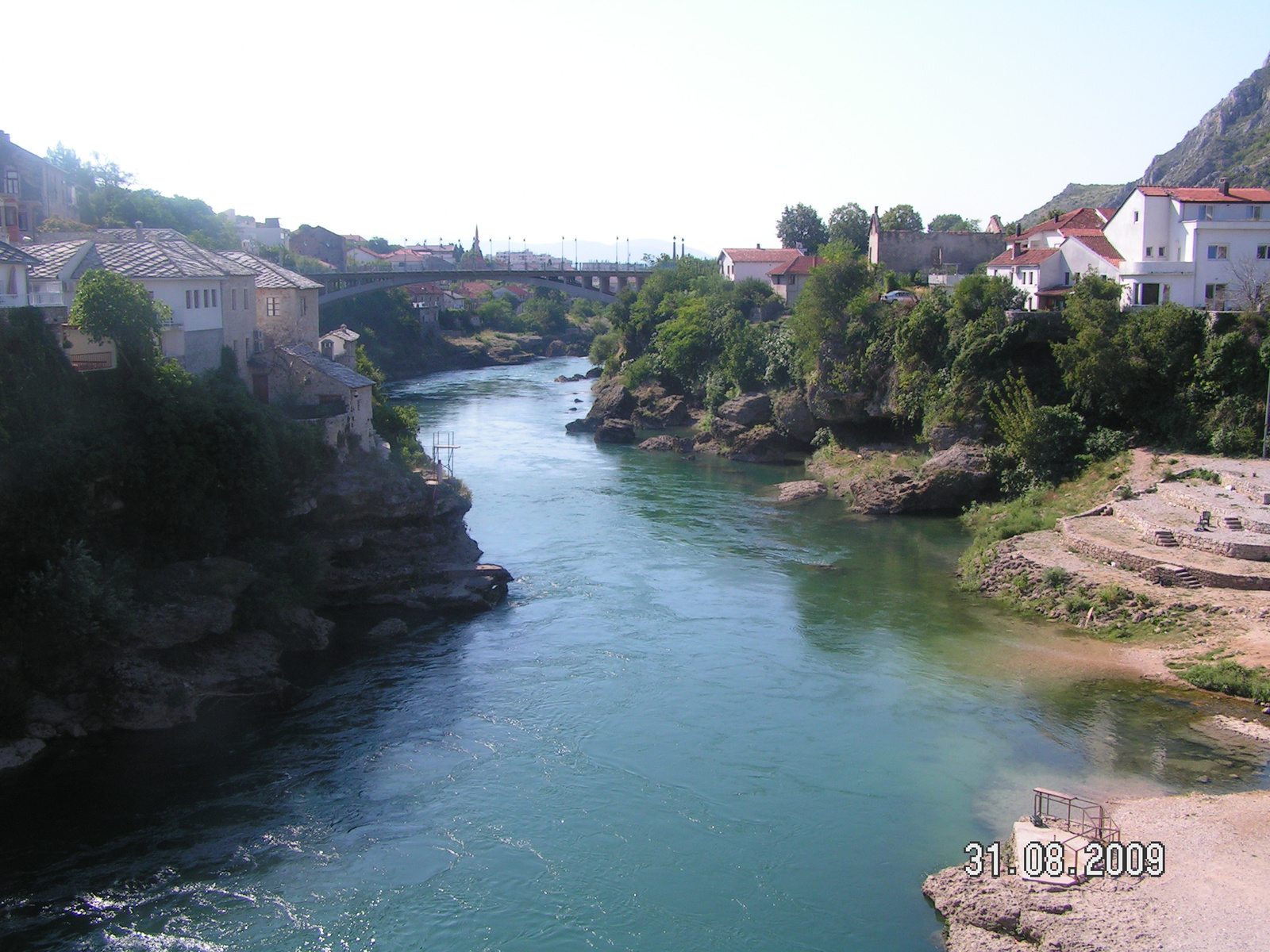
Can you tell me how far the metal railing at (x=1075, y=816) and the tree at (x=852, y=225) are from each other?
5777cm

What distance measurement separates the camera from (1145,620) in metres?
25.5

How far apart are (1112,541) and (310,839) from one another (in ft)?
72.2

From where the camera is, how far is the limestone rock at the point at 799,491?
4188 cm

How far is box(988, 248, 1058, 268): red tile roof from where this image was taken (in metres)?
43.9

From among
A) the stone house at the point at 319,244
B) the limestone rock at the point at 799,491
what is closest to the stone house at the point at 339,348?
the limestone rock at the point at 799,491

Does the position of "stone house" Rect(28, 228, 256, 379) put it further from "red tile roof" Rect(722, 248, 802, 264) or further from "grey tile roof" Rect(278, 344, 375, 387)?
"red tile roof" Rect(722, 248, 802, 264)

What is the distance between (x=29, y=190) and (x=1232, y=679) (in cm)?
5130

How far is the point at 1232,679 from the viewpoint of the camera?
72.9 feet

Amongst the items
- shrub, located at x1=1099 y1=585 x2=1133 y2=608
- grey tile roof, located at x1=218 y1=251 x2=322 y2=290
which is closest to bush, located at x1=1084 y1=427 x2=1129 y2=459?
shrub, located at x1=1099 y1=585 x2=1133 y2=608

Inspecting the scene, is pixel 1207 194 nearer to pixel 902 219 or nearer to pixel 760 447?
pixel 760 447

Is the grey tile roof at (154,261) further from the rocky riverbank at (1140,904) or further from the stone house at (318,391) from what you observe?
the rocky riverbank at (1140,904)

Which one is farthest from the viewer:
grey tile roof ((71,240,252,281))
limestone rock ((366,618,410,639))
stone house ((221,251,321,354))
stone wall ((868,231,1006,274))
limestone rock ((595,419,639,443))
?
stone wall ((868,231,1006,274))

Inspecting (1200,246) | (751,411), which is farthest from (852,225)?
(1200,246)

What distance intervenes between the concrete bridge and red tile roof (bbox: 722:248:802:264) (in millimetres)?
11333
